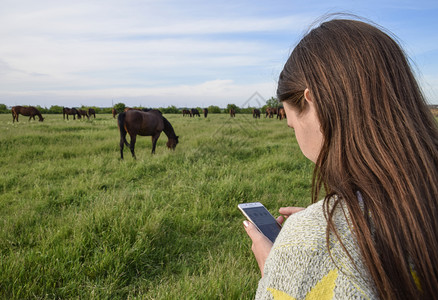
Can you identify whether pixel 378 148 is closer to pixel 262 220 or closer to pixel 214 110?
pixel 262 220

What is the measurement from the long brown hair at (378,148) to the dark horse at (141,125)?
7535 mm

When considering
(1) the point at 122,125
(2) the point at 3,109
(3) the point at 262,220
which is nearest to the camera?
(3) the point at 262,220

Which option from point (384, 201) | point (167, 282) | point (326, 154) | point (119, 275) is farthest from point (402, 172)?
point (119, 275)

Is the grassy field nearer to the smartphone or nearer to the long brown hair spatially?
the smartphone

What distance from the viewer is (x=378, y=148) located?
84 cm

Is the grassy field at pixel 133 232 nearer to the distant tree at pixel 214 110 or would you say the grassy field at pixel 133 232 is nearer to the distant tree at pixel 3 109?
the distant tree at pixel 3 109

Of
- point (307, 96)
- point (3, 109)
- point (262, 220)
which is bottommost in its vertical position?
point (262, 220)

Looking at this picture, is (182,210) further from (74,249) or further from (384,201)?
(384,201)

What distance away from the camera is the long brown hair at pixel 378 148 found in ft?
2.46

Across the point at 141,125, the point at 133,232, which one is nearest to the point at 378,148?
the point at 133,232

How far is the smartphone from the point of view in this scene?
1464 millimetres

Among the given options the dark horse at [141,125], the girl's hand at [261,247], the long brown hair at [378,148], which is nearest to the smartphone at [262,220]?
the girl's hand at [261,247]

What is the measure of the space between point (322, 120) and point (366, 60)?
0.23 metres

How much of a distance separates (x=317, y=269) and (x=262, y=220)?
0.86 meters
